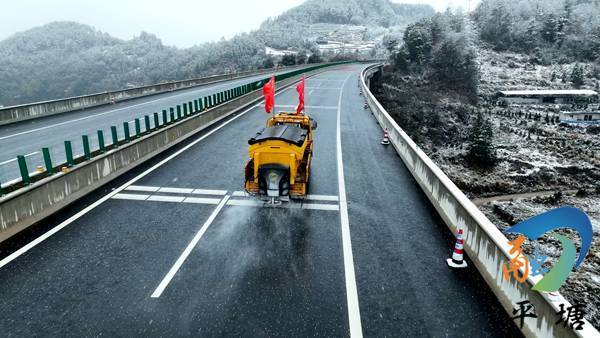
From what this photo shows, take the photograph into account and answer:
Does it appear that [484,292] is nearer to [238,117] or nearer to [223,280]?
[223,280]

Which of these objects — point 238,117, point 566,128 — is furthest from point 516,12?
point 238,117

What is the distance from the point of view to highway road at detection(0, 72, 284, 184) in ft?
48.8

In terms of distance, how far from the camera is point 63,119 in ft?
79.5

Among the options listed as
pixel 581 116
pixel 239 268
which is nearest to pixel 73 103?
pixel 239 268

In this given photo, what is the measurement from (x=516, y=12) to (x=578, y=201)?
159m

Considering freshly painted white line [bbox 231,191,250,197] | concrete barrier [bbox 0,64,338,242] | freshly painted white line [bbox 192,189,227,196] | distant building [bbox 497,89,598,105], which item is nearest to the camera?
concrete barrier [bbox 0,64,338,242]

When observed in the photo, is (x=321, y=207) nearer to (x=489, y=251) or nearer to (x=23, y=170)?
(x=489, y=251)

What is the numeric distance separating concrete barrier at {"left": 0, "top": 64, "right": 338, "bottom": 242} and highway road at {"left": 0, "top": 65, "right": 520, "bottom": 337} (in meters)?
0.35

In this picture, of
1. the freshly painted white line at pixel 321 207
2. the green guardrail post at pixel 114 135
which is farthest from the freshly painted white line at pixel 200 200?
the green guardrail post at pixel 114 135

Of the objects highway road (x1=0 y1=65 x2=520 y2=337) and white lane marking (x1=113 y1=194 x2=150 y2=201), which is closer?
highway road (x1=0 y1=65 x2=520 y2=337)

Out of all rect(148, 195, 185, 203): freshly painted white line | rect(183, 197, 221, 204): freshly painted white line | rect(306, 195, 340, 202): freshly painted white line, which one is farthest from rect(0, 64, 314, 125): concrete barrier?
rect(306, 195, 340, 202): freshly painted white line

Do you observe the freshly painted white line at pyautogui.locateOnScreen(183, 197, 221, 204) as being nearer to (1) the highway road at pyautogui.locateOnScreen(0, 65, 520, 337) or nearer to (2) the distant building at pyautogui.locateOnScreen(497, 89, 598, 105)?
(1) the highway road at pyautogui.locateOnScreen(0, 65, 520, 337)

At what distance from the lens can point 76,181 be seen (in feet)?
37.7

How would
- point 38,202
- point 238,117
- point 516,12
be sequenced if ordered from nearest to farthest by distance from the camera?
point 38,202 < point 238,117 < point 516,12
